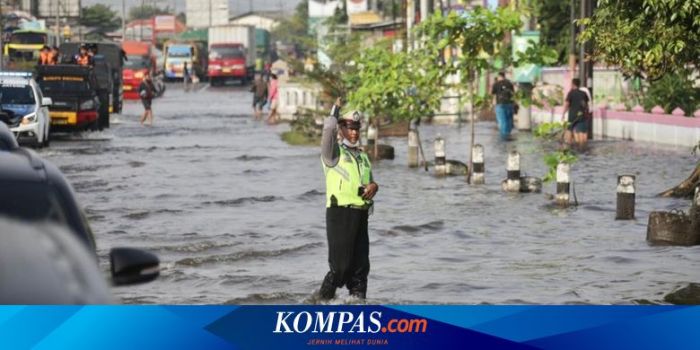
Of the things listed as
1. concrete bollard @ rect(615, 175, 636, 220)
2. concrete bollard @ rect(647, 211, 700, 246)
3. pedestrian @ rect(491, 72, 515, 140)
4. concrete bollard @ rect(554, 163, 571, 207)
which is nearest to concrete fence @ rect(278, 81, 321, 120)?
pedestrian @ rect(491, 72, 515, 140)

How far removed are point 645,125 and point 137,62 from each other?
6133 cm

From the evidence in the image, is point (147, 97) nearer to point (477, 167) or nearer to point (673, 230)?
point (477, 167)

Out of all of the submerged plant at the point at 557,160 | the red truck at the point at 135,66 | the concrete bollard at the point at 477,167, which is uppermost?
the submerged plant at the point at 557,160

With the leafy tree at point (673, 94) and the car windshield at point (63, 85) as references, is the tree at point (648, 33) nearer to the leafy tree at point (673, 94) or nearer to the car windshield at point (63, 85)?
the leafy tree at point (673, 94)

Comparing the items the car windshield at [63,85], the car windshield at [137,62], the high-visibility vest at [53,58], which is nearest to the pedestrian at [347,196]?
the car windshield at [63,85]

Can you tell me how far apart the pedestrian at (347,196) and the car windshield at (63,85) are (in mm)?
34582

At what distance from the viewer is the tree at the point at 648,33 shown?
18.7m

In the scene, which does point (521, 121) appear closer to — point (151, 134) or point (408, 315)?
point (151, 134)

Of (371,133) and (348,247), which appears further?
(371,133)

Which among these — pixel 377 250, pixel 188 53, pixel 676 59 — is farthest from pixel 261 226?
pixel 188 53

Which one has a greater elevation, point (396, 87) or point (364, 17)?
point (396, 87)

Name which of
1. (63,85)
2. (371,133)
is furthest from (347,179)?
(63,85)

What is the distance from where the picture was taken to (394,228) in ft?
76.8

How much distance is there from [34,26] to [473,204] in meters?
103
